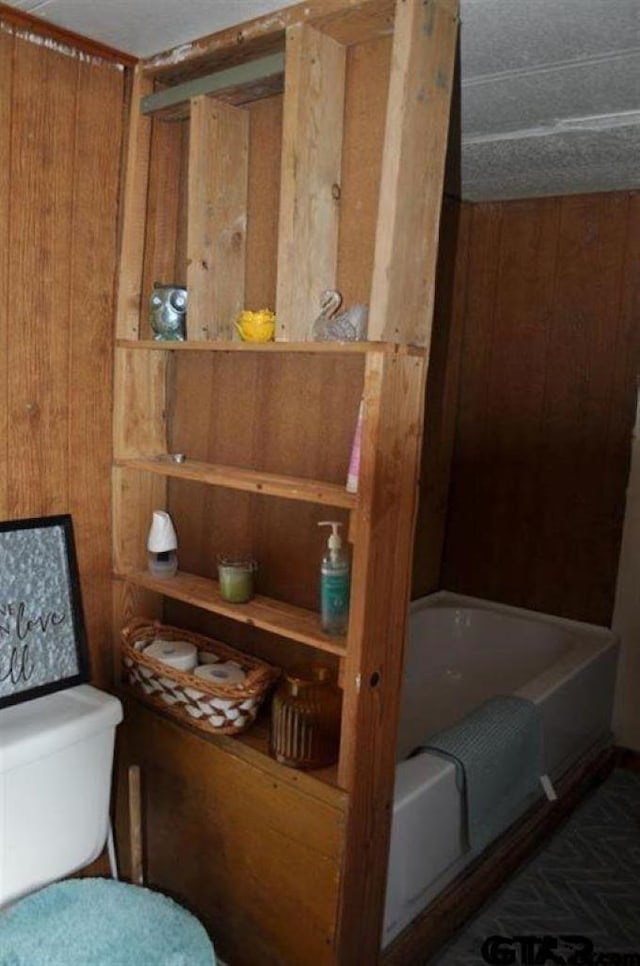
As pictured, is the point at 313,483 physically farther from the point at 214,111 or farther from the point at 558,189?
the point at 558,189

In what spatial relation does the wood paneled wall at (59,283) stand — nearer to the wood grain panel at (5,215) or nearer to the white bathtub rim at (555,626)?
the wood grain panel at (5,215)

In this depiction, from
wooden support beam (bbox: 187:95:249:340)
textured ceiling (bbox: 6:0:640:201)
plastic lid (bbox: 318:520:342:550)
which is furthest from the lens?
wooden support beam (bbox: 187:95:249:340)

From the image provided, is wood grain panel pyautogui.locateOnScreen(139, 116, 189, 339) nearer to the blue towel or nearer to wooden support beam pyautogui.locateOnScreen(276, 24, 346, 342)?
wooden support beam pyautogui.locateOnScreen(276, 24, 346, 342)

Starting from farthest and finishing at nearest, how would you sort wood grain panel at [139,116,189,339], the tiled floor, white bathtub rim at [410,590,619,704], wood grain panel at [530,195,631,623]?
wood grain panel at [530,195,631,623], white bathtub rim at [410,590,619,704], the tiled floor, wood grain panel at [139,116,189,339]

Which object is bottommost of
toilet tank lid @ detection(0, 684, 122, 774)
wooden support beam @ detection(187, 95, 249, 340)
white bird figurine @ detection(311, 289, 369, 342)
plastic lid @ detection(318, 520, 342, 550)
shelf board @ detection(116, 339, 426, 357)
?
toilet tank lid @ detection(0, 684, 122, 774)

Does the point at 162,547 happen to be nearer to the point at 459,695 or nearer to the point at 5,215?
the point at 5,215

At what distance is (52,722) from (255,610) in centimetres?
46

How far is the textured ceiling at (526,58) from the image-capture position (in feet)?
4.54

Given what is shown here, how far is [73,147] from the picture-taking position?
1615 millimetres

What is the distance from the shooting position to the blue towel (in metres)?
1.95

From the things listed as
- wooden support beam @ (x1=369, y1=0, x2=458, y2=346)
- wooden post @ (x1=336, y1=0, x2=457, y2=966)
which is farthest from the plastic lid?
wooden support beam @ (x1=369, y1=0, x2=458, y2=346)

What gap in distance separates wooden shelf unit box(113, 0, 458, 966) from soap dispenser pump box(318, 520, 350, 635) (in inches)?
1.6

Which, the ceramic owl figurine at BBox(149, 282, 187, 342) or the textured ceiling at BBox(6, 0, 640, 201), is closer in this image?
the textured ceiling at BBox(6, 0, 640, 201)

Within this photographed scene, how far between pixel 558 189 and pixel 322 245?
1.62 metres
